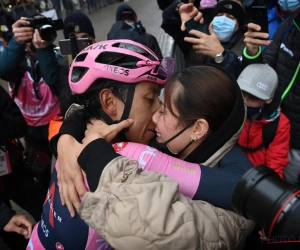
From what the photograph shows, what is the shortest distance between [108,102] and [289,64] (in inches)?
71.5

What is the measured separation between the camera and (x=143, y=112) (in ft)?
5.01

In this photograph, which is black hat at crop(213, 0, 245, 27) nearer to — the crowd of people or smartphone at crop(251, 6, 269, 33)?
the crowd of people

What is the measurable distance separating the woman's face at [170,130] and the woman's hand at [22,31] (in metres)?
1.90

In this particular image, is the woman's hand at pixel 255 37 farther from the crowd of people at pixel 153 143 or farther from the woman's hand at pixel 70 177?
the woman's hand at pixel 70 177

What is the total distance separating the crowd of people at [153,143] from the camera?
0.99 meters

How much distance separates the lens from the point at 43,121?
3.48 meters

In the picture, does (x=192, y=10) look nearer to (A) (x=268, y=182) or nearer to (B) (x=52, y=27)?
(B) (x=52, y=27)

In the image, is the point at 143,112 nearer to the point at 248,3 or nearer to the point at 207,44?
the point at 207,44

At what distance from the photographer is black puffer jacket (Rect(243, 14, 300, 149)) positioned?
2639 millimetres

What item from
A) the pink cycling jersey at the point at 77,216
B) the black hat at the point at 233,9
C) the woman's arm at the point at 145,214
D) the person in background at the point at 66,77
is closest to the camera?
the woman's arm at the point at 145,214

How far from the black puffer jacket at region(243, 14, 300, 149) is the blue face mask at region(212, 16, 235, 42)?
522 mm

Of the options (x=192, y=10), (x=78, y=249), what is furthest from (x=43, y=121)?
(x=78, y=249)

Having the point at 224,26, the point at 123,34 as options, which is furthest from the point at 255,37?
the point at 123,34

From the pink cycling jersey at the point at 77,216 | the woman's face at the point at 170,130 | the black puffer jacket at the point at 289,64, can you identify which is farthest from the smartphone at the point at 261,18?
the pink cycling jersey at the point at 77,216
